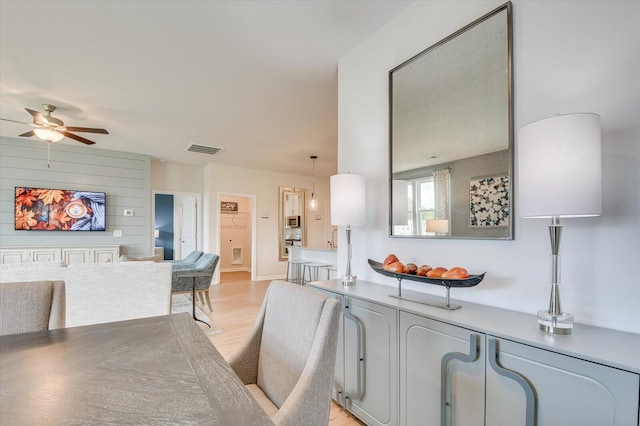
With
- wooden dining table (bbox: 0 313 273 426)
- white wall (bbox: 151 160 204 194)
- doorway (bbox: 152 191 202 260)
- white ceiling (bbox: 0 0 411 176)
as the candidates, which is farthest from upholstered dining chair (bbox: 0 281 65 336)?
white wall (bbox: 151 160 204 194)

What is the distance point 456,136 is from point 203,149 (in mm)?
4849

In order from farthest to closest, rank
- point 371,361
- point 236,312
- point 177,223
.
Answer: point 177,223
point 236,312
point 371,361

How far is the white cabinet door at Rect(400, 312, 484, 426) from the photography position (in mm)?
1187

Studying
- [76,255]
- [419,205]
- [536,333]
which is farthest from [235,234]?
[536,333]

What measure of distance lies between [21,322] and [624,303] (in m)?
2.33

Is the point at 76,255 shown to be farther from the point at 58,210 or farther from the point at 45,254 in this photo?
the point at 58,210

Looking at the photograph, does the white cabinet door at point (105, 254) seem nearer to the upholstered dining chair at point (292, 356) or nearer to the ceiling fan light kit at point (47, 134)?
the ceiling fan light kit at point (47, 134)

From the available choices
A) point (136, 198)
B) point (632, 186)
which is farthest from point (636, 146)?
point (136, 198)

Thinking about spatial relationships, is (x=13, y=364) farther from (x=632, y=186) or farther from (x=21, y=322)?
(x=632, y=186)

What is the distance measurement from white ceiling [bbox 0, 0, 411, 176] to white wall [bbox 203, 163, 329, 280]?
2086 millimetres

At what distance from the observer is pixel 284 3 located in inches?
79.2

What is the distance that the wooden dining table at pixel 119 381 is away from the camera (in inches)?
25.0

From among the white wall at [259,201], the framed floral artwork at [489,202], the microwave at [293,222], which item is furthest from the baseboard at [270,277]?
the framed floral artwork at [489,202]

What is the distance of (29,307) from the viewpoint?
121 cm
